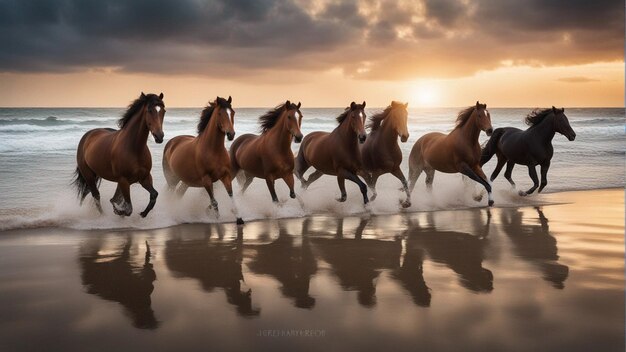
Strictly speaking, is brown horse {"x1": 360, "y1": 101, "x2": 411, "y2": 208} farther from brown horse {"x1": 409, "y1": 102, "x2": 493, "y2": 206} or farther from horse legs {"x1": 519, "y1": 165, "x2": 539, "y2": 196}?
horse legs {"x1": 519, "y1": 165, "x2": 539, "y2": 196}

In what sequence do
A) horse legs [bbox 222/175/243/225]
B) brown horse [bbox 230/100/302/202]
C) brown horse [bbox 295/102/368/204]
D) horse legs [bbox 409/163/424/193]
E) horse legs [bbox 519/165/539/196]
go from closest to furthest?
horse legs [bbox 222/175/243/225], brown horse [bbox 230/100/302/202], brown horse [bbox 295/102/368/204], horse legs [bbox 519/165/539/196], horse legs [bbox 409/163/424/193]

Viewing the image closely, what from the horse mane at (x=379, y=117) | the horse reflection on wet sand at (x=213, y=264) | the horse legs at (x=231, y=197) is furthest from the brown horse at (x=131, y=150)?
the horse mane at (x=379, y=117)

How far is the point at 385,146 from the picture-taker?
1067 cm

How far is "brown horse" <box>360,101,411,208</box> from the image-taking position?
1042 centimetres

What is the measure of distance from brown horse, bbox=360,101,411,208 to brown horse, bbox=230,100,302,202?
1.72 metres

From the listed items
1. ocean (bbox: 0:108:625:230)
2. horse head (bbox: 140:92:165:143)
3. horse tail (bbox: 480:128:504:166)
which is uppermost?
horse head (bbox: 140:92:165:143)

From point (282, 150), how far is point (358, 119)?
1432 mm

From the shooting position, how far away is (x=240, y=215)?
29.4 feet

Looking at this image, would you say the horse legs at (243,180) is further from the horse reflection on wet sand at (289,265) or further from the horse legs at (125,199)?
the horse reflection on wet sand at (289,265)

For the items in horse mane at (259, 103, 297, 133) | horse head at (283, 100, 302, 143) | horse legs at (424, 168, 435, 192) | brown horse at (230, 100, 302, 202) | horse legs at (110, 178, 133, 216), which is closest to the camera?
horse legs at (110, 178, 133, 216)

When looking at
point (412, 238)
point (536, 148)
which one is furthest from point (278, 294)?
point (536, 148)

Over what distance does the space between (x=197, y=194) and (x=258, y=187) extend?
450cm

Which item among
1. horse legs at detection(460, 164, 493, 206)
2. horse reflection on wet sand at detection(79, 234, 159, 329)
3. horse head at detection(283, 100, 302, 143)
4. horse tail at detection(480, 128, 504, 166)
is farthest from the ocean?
horse reflection on wet sand at detection(79, 234, 159, 329)

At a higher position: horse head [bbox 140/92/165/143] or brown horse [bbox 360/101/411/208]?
horse head [bbox 140/92/165/143]
